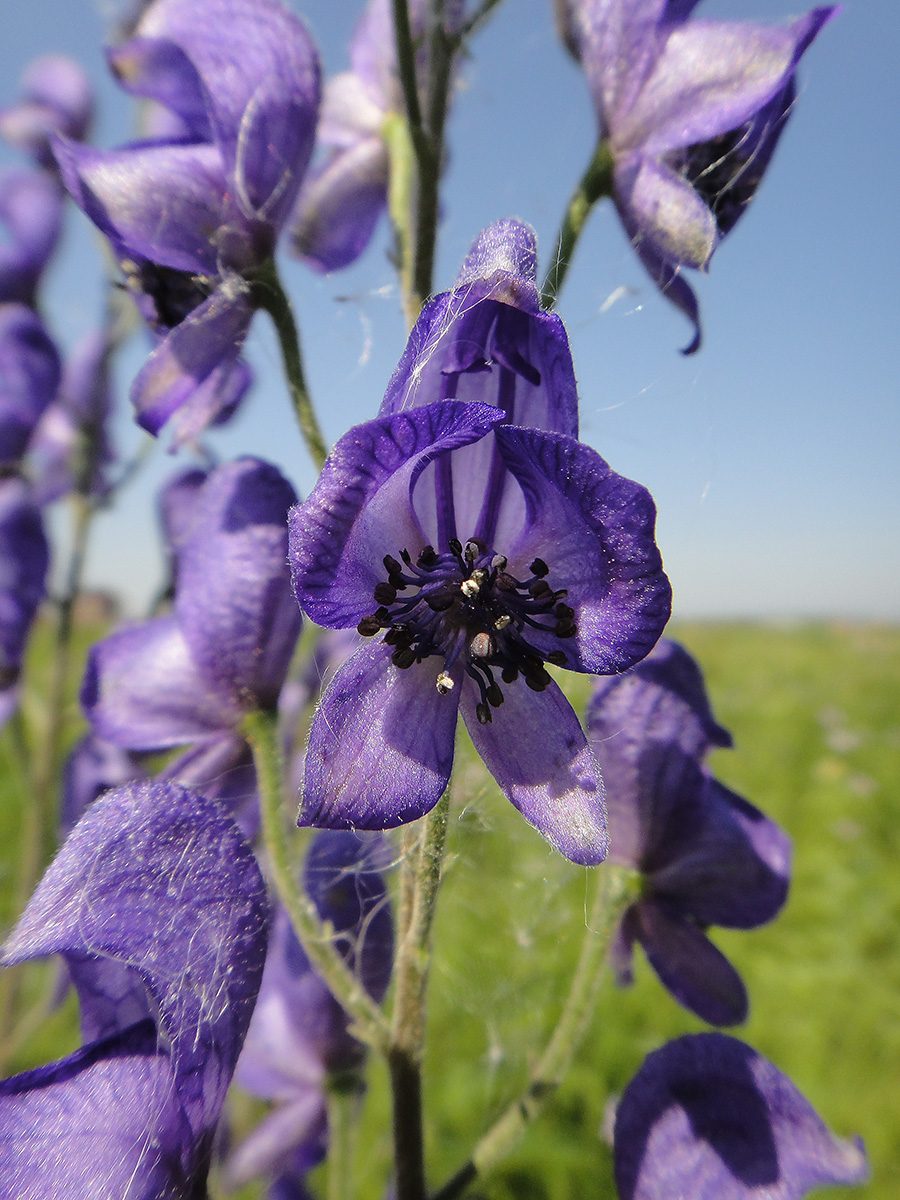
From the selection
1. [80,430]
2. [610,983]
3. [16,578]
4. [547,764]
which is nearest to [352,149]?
[547,764]

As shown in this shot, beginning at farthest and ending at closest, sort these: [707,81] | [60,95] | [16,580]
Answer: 1. [60,95]
2. [16,580]
3. [707,81]

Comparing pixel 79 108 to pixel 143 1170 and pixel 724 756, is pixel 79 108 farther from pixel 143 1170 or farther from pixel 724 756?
pixel 724 756

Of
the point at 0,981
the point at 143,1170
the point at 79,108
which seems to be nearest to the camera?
the point at 143,1170

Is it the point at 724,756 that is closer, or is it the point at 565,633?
the point at 565,633

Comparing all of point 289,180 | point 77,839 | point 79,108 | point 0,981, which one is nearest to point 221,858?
point 77,839

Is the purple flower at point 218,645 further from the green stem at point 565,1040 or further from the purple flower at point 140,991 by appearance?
the green stem at point 565,1040

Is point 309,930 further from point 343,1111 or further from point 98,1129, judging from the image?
point 343,1111
